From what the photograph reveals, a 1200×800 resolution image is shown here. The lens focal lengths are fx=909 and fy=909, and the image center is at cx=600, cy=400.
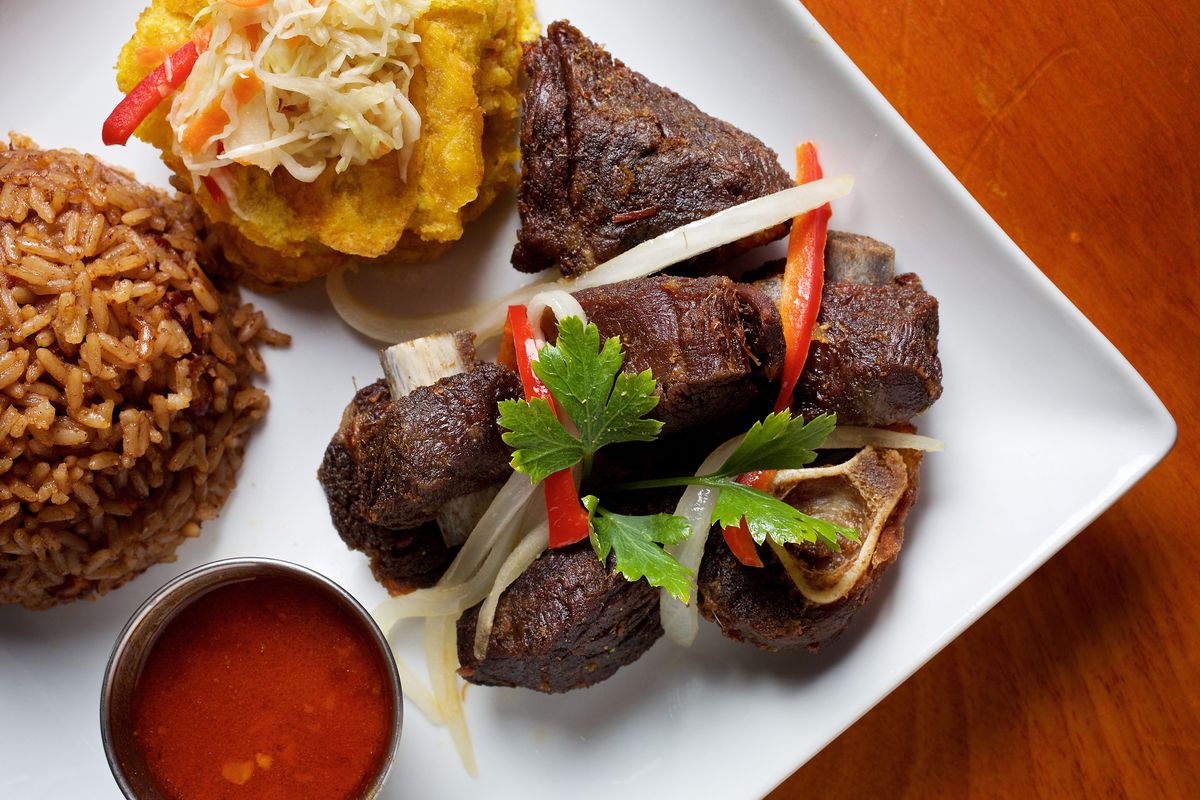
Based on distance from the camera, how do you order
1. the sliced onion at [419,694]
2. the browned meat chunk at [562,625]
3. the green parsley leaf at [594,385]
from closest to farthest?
the green parsley leaf at [594,385]
the browned meat chunk at [562,625]
the sliced onion at [419,694]

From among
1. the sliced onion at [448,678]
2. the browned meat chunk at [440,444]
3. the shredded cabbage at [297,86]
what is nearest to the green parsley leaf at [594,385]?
the browned meat chunk at [440,444]

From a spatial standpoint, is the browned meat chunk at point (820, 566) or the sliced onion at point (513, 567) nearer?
the browned meat chunk at point (820, 566)

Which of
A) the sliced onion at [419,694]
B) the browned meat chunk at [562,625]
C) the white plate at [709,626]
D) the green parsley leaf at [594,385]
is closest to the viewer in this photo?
the green parsley leaf at [594,385]

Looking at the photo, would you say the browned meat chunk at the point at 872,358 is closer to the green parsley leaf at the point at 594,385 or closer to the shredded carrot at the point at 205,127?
the green parsley leaf at the point at 594,385

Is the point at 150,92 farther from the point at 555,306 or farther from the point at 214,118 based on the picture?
the point at 555,306

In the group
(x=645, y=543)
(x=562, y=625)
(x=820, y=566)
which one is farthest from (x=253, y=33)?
(x=820, y=566)

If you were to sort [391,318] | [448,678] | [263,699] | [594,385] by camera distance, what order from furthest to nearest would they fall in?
[391,318]
[448,678]
[263,699]
[594,385]

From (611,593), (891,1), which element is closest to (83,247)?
(611,593)

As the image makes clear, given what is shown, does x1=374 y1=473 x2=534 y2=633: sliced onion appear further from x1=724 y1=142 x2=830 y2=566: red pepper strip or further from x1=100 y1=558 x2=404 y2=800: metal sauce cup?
x1=724 y1=142 x2=830 y2=566: red pepper strip
